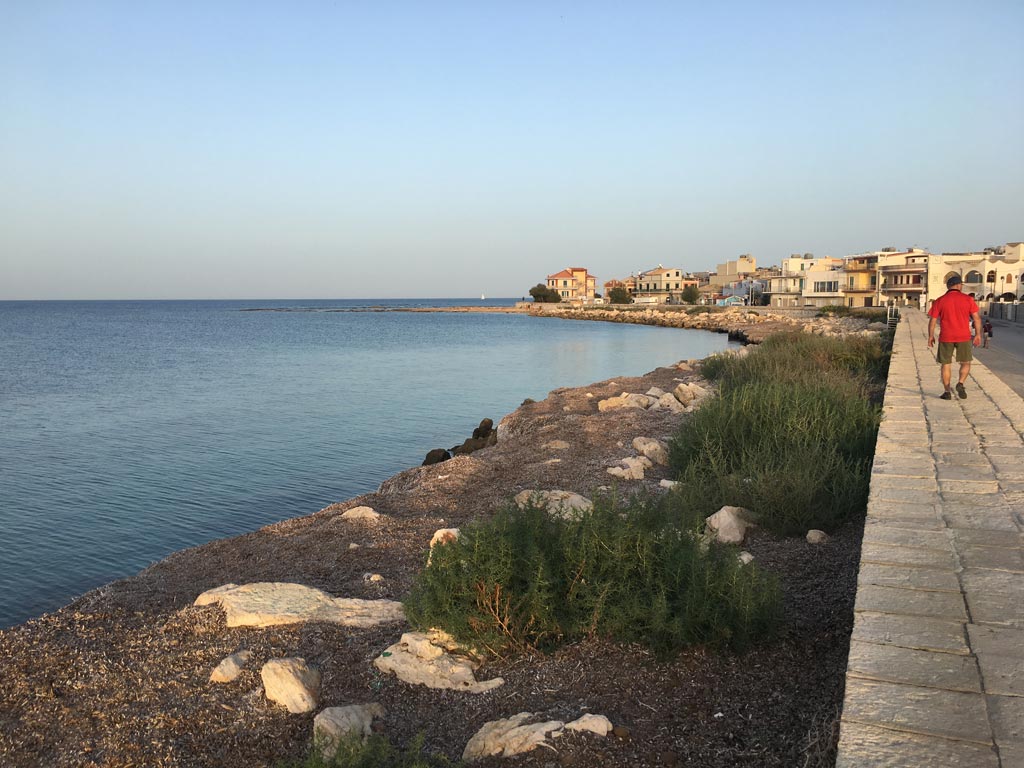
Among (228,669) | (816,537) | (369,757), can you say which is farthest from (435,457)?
(369,757)

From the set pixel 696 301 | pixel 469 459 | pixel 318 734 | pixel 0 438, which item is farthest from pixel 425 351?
pixel 696 301

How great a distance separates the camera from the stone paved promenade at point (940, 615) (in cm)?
237

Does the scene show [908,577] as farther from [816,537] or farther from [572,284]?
[572,284]

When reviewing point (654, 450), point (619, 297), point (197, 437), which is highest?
point (619, 297)

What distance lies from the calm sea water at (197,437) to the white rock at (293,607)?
3270 mm

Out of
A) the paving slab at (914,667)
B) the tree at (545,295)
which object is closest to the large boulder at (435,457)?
the paving slab at (914,667)

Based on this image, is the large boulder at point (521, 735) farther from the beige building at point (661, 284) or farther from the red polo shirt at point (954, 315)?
the beige building at point (661, 284)

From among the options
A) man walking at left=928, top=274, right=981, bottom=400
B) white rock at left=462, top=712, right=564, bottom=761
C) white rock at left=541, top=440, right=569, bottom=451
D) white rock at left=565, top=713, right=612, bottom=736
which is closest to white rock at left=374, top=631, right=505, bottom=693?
white rock at left=462, top=712, right=564, bottom=761

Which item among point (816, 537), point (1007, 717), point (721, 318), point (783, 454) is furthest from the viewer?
point (721, 318)

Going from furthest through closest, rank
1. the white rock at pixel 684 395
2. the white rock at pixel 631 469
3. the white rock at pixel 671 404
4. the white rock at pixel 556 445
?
the white rock at pixel 684 395 < the white rock at pixel 671 404 < the white rock at pixel 556 445 < the white rock at pixel 631 469

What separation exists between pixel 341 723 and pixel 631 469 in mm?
5055

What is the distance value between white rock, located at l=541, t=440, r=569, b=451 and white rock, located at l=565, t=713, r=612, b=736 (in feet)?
22.5

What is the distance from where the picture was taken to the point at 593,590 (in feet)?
13.1

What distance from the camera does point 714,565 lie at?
397cm
